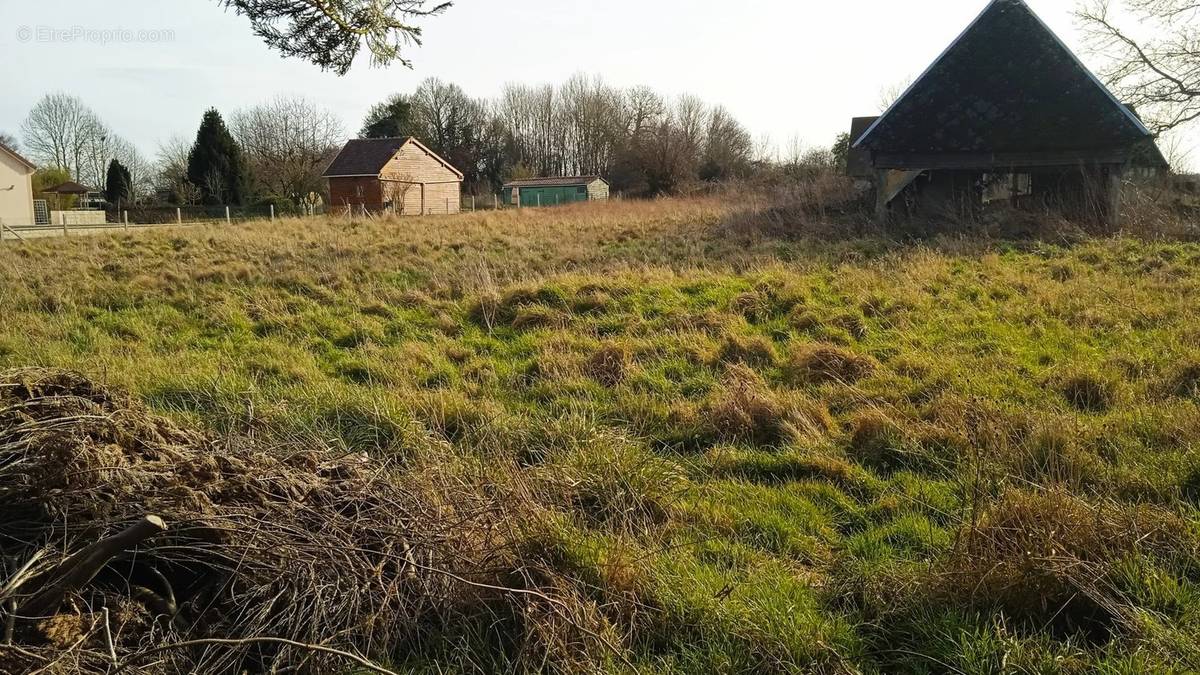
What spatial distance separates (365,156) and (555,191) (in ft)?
57.3

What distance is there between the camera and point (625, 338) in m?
8.63

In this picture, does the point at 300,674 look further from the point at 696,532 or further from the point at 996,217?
the point at 996,217

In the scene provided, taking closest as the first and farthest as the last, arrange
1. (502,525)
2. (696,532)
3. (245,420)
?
(502,525)
(696,532)
(245,420)

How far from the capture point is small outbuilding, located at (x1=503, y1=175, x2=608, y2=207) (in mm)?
58969

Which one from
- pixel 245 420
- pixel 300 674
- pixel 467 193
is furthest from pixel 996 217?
pixel 467 193

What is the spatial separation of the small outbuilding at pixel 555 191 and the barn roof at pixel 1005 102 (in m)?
38.7

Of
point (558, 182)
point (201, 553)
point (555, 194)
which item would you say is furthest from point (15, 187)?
point (201, 553)

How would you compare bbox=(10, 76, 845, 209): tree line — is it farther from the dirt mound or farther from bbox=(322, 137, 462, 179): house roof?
the dirt mound

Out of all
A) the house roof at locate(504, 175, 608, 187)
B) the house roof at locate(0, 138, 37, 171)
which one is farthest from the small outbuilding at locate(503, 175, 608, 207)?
the house roof at locate(0, 138, 37, 171)

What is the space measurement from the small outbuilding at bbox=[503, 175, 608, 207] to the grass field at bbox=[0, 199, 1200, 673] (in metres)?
45.8

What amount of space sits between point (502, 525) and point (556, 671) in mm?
872

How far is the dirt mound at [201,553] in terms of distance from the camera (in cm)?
278

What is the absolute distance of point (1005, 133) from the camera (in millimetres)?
18812

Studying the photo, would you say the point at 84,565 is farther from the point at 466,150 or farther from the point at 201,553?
the point at 466,150
